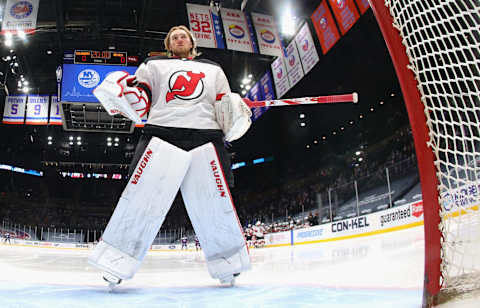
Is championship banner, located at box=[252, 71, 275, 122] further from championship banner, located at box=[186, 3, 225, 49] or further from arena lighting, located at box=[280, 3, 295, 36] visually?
championship banner, located at box=[186, 3, 225, 49]

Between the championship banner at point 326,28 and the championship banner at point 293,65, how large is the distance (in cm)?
101

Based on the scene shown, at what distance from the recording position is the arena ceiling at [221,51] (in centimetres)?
988

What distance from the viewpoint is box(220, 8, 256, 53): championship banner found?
7137 mm

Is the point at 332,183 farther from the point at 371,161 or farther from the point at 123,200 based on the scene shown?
the point at 123,200

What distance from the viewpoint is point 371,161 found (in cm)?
1279

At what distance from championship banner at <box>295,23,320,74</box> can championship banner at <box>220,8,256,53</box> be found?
3.15 ft

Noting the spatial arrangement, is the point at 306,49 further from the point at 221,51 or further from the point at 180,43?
the point at 180,43

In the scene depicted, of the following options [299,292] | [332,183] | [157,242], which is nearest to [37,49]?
[157,242]

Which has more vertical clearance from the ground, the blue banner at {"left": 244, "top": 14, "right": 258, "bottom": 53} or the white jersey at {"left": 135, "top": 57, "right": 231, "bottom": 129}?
the blue banner at {"left": 244, "top": 14, "right": 258, "bottom": 53}

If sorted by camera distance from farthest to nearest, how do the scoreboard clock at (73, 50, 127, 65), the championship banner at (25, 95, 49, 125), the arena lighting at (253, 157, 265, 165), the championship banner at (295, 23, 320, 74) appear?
1. the arena lighting at (253, 157, 265, 165)
2. the championship banner at (25, 95, 49, 125)
3. the scoreboard clock at (73, 50, 127, 65)
4. the championship banner at (295, 23, 320, 74)

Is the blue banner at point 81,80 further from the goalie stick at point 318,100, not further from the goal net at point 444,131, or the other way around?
the goal net at point 444,131

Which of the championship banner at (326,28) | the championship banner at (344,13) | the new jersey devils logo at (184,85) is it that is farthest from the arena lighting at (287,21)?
the new jersey devils logo at (184,85)

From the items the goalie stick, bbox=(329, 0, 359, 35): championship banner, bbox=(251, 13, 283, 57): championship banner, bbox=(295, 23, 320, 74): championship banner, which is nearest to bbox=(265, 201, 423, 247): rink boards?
bbox=(329, 0, 359, 35): championship banner

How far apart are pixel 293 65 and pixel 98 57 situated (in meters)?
4.20
